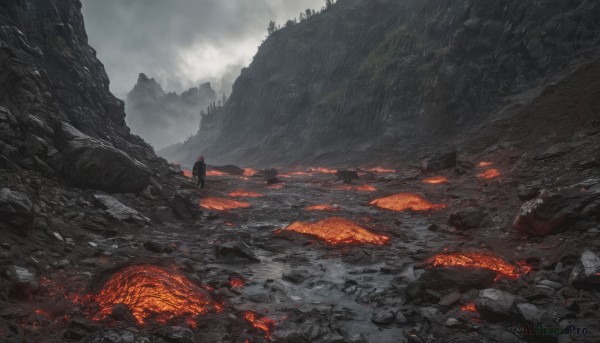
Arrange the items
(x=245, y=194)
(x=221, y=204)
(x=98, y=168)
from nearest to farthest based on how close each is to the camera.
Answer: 1. (x=98, y=168)
2. (x=221, y=204)
3. (x=245, y=194)

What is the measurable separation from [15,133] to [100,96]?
1435 centimetres

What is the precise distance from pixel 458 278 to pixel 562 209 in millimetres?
2915

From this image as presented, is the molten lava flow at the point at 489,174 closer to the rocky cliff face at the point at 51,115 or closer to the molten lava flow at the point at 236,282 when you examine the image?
the molten lava flow at the point at 236,282

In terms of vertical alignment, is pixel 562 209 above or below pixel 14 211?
above

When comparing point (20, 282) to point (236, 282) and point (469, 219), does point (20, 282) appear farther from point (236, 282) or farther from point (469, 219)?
point (469, 219)

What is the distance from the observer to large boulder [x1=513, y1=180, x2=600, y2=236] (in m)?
6.59

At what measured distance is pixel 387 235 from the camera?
10141mm

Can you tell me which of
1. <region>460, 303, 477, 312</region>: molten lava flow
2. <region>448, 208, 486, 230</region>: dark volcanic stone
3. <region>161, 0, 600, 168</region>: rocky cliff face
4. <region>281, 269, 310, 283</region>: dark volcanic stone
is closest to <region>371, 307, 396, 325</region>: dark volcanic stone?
<region>460, 303, 477, 312</region>: molten lava flow

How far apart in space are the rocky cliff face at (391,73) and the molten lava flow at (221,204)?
21.0 m

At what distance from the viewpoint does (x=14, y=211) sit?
5789 millimetres

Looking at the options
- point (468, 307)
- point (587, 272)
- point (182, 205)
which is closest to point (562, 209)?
point (587, 272)

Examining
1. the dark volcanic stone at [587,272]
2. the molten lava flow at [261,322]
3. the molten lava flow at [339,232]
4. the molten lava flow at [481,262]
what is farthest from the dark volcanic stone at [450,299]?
the molten lava flow at [339,232]

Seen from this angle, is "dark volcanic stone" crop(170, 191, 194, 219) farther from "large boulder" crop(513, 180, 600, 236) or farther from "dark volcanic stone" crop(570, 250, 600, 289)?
"dark volcanic stone" crop(570, 250, 600, 289)

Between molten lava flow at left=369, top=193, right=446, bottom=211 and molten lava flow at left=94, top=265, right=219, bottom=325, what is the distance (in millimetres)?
10451
